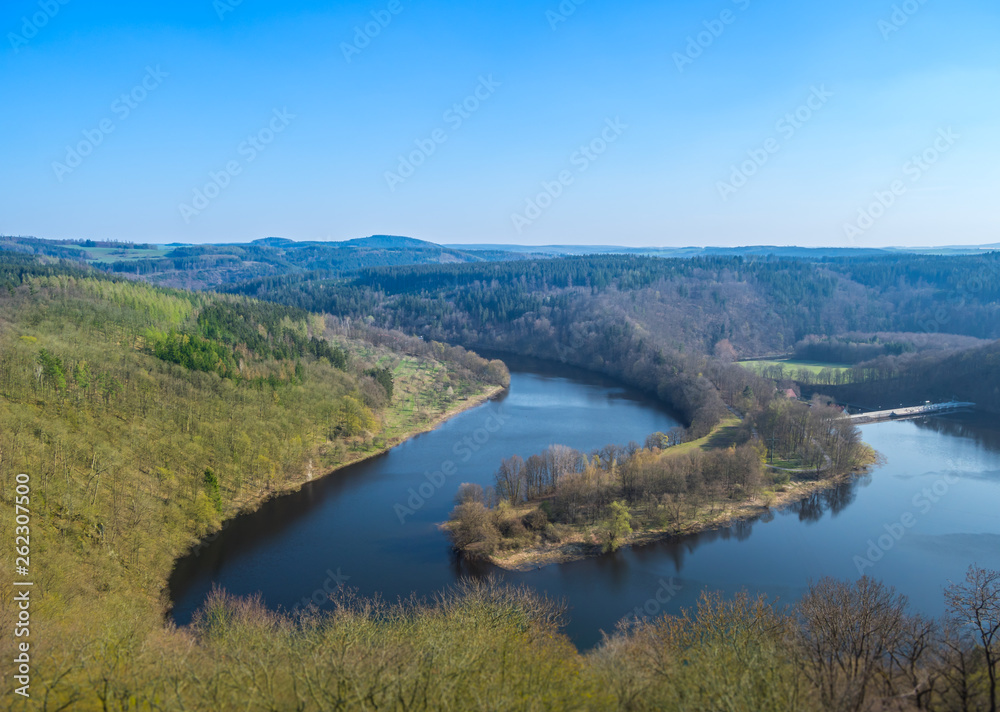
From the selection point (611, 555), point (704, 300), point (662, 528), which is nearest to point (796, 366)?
point (704, 300)

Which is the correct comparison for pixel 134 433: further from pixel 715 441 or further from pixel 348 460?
pixel 715 441

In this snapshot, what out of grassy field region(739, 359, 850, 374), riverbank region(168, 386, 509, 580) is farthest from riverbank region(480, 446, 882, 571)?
grassy field region(739, 359, 850, 374)

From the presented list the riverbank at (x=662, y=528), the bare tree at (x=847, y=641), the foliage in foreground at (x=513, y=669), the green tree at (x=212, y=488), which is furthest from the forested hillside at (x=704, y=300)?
the foliage in foreground at (x=513, y=669)

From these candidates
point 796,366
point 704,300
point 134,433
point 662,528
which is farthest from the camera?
point 704,300

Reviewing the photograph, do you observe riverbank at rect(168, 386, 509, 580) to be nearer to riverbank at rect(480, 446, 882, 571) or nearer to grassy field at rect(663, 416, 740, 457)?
riverbank at rect(480, 446, 882, 571)

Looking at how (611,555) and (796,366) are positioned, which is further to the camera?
(796,366)

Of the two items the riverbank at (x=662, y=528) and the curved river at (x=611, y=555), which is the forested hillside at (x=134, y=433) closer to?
the curved river at (x=611, y=555)

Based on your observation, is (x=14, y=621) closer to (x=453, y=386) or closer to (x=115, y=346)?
(x=115, y=346)
